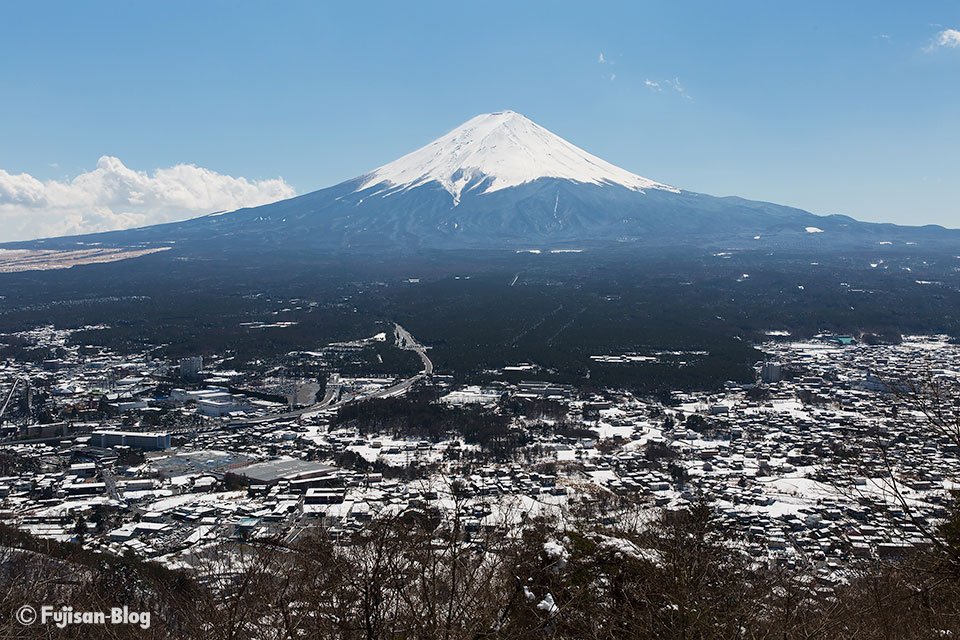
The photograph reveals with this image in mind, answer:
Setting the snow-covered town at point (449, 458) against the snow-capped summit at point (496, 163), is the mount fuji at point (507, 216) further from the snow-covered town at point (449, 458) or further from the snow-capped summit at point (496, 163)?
the snow-covered town at point (449, 458)

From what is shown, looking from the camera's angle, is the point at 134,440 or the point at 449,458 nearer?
the point at 449,458

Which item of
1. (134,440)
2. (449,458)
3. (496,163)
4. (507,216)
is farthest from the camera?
(496,163)

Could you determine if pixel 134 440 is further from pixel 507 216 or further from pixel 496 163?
pixel 496 163

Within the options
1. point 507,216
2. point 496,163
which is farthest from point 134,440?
point 496,163

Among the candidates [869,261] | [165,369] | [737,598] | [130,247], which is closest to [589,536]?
[737,598]

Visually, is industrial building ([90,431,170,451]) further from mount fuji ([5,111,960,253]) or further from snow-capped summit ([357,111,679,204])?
snow-capped summit ([357,111,679,204])

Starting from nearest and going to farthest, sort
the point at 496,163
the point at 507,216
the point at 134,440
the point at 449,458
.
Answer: the point at 449,458, the point at 134,440, the point at 507,216, the point at 496,163
